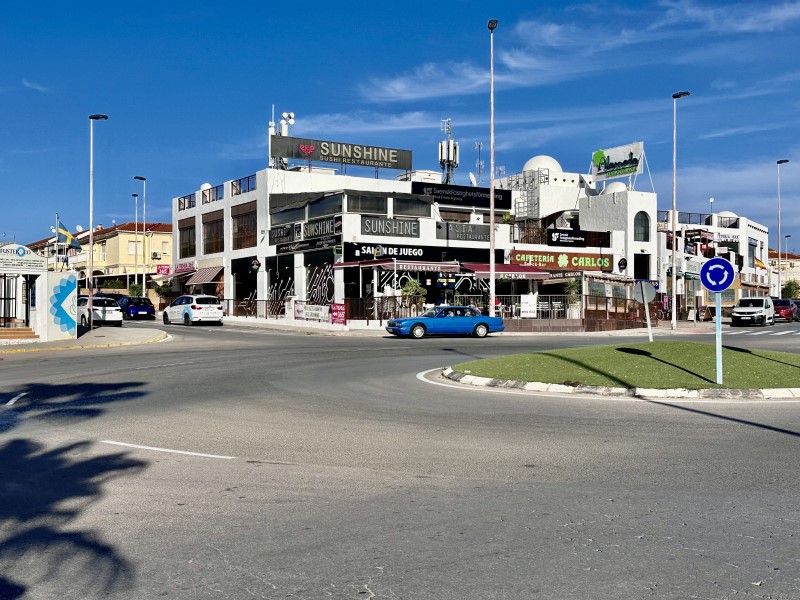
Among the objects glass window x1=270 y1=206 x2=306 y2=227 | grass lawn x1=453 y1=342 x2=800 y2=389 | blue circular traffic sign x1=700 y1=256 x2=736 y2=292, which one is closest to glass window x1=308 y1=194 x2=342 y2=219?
glass window x1=270 y1=206 x2=306 y2=227

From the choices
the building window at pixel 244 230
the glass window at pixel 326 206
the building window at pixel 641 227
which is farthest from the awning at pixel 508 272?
the building window at pixel 244 230

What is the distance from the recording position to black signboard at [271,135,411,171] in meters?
57.6

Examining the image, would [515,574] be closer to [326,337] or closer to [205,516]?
[205,516]

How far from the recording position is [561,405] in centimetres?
1238

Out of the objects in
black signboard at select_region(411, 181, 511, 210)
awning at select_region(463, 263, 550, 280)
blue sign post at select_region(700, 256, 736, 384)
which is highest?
black signboard at select_region(411, 181, 511, 210)

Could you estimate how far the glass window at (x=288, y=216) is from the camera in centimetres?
5200

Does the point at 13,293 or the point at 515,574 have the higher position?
the point at 13,293

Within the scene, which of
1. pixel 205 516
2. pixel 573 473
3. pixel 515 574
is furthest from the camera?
pixel 573 473

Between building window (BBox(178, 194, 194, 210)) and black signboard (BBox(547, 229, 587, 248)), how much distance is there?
31.1 m

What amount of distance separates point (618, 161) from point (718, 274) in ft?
181

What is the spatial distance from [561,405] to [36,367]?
1357cm

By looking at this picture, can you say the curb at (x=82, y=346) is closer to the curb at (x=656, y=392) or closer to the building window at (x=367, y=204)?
the curb at (x=656, y=392)

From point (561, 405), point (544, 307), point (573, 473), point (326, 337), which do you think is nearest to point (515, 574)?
point (573, 473)

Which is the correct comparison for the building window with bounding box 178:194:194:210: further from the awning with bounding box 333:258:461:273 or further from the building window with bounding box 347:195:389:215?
the awning with bounding box 333:258:461:273
